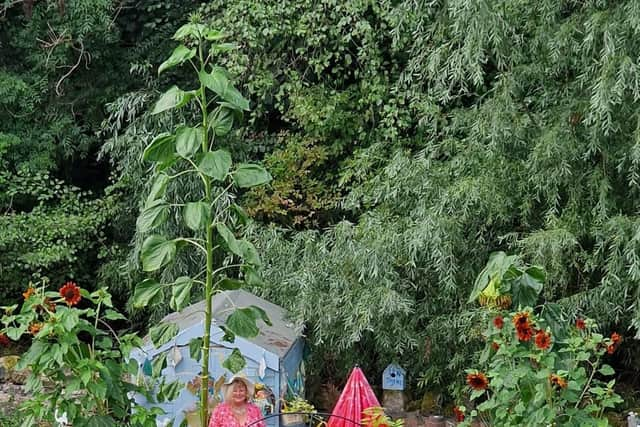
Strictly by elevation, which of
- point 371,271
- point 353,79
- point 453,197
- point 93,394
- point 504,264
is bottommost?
point 93,394

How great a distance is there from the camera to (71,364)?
260 centimetres

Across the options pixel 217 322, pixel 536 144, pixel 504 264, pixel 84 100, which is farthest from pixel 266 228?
pixel 504 264

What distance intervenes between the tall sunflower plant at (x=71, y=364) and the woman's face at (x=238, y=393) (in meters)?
1.16

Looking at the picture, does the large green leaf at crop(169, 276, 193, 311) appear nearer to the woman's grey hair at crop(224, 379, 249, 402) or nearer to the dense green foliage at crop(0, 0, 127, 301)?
the woman's grey hair at crop(224, 379, 249, 402)

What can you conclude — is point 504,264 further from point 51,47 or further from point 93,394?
point 51,47

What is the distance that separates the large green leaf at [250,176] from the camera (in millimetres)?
2535

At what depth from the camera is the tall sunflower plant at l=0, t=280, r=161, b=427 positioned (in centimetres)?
256

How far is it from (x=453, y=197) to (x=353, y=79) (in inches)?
90.5

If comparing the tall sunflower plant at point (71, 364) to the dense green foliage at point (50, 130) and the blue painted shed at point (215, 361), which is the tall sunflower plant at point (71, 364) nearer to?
the blue painted shed at point (215, 361)

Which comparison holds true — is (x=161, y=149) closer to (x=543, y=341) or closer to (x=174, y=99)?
(x=174, y=99)

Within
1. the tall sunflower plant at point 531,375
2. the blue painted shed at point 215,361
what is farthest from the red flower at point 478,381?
the blue painted shed at point 215,361

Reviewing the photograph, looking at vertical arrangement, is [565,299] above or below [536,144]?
below

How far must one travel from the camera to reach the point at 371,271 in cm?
479

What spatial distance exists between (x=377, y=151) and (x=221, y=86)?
3.42m
